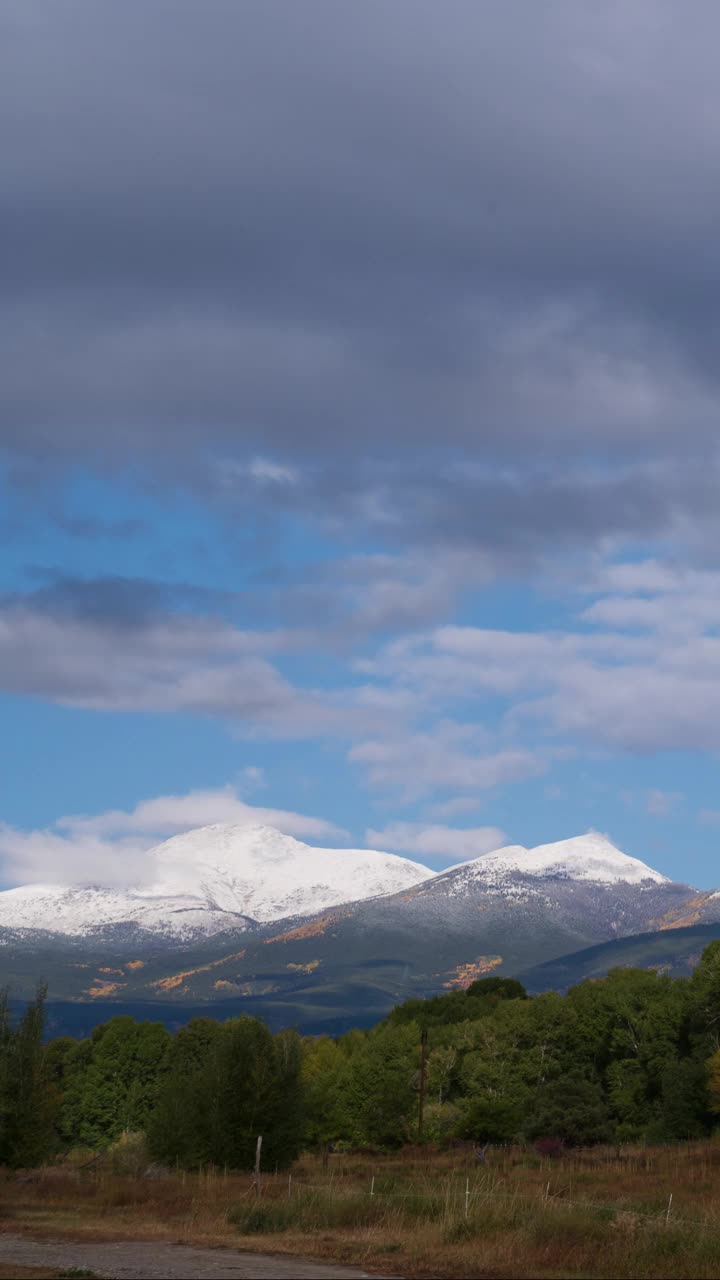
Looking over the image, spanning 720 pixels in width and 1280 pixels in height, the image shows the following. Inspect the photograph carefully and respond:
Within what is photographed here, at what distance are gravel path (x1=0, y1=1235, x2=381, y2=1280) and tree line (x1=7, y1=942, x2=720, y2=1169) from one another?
3386 centimetres

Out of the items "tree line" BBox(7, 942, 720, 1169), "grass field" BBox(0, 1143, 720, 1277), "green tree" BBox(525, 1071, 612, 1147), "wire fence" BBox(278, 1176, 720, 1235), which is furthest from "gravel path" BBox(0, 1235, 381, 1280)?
"green tree" BBox(525, 1071, 612, 1147)

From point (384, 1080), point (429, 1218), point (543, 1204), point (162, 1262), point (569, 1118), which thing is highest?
point (384, 1080)

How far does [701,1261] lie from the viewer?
29172mm

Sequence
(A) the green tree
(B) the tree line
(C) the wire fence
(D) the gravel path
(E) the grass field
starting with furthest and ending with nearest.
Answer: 1. (A) the green tree
2. (B) the tree line
3. (C) the wire fence
4. (E) the grass field
5. (D) the gravel path

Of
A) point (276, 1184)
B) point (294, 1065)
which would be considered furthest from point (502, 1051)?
point (276, 1184)

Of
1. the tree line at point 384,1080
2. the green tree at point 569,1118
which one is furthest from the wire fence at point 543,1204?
the green tree at point 569,1118

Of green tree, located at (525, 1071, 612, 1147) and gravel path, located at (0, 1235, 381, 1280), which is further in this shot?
green tree, located at (525, 1071, 612, 1147)

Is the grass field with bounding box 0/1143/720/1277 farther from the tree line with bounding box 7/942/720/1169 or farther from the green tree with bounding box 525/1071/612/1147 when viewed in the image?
the green tree with bounding box 525/1071/612/1147

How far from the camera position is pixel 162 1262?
107 feet

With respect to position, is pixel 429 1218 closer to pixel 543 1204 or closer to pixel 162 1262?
pixel 543 1204

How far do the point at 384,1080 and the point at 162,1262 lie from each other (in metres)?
93.8

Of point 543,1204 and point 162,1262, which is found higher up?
point 543,1204

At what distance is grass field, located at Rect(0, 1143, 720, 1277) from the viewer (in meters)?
30.2

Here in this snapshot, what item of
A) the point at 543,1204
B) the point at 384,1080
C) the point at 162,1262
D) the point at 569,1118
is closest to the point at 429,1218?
the point at 543,1204
